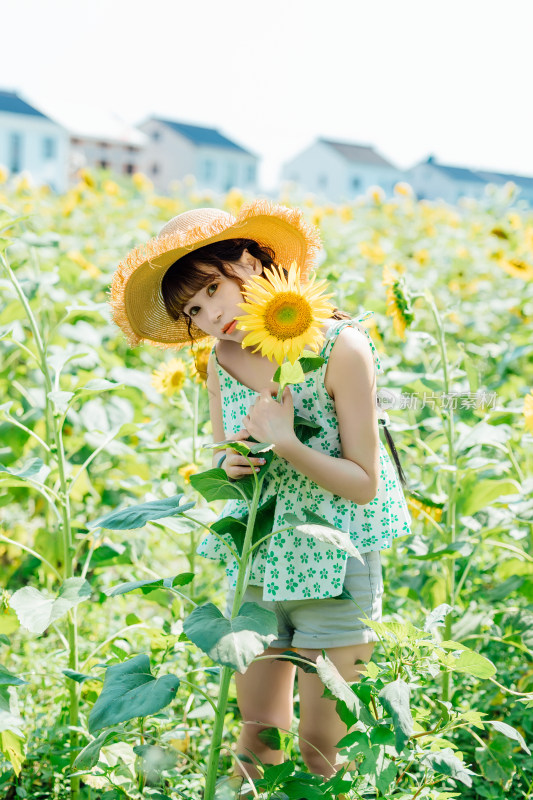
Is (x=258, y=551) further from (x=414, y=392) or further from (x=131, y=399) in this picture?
(x=131, y=399)

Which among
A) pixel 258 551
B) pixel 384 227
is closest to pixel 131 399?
pixel 258 551

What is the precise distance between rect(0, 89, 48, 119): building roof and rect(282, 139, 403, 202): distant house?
42.8 ft

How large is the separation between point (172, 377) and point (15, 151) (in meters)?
35.8

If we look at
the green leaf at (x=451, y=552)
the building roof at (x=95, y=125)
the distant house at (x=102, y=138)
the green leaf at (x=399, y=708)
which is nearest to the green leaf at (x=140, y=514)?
the green leaf at (x=399, y=708)

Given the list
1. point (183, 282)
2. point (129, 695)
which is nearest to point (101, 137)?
point (183, 282)

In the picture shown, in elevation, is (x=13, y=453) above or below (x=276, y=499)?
below

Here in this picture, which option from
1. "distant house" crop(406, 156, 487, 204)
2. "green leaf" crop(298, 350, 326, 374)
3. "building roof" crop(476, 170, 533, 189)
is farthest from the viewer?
"distant house" crop(406, 156, 487, 204)

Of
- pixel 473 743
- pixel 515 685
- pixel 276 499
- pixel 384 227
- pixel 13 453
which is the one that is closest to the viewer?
pixel 276 499

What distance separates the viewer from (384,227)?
261 inches

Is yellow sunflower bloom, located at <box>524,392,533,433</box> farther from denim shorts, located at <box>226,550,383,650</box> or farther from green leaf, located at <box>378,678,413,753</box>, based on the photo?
green leaf, located at <box>378,678,413,753</box>

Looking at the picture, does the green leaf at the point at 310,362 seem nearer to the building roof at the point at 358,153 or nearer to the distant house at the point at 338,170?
the distant house at the point at 338,170

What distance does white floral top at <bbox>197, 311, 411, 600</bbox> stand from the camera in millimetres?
1221

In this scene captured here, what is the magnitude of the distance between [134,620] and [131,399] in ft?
2.11

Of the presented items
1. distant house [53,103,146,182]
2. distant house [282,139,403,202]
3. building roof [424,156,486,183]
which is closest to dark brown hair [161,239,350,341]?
distant house [53,103,146,182]
